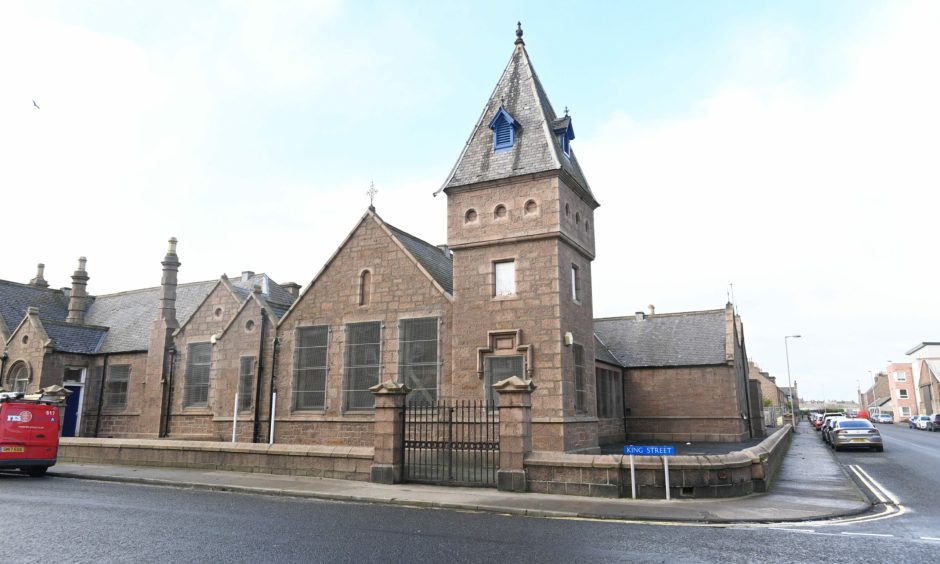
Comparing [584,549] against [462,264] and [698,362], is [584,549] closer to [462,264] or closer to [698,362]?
[462,264]

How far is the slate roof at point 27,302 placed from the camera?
36.2 metres

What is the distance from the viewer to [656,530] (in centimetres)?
1018

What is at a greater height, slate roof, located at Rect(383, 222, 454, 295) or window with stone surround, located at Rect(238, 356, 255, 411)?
slate roof, located at Rect(383, 222, 454, 295)

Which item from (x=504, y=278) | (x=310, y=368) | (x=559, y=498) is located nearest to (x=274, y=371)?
(x=310, y=368)

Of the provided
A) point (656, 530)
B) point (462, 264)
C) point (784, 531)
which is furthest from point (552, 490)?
point (462, 264)

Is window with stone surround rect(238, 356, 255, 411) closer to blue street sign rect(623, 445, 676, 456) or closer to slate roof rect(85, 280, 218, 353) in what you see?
slate roof rect(85, 280, 218, 353)

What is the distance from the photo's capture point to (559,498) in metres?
13.5

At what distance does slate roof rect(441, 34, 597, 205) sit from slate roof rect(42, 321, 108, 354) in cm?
2512

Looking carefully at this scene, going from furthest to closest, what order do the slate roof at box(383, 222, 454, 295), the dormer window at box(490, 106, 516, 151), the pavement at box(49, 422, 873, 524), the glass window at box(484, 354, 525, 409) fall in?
1. the slate roof at box(383, 222, 454, 295)
2. the dormer window at box(490, 106, 516, 151)
3. the glass window at box(484, 354, 525, 409)
4. the pavement at box(49, 422, 873, 524)

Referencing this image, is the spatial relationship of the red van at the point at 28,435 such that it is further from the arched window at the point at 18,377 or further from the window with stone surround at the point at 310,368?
the arched window at the point at 18,377

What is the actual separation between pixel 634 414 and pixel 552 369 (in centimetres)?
1879

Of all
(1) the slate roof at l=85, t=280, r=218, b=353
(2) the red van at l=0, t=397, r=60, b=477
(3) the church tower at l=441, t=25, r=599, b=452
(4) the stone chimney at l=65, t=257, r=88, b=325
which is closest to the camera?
(2) the red van at l=0, t=397, r=60, b=477

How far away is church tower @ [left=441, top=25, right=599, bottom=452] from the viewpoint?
64.0 ft

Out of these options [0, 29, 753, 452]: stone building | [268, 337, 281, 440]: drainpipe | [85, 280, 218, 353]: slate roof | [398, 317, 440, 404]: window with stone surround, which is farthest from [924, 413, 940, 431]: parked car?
[85, 280, 218, 353]: slate roof
